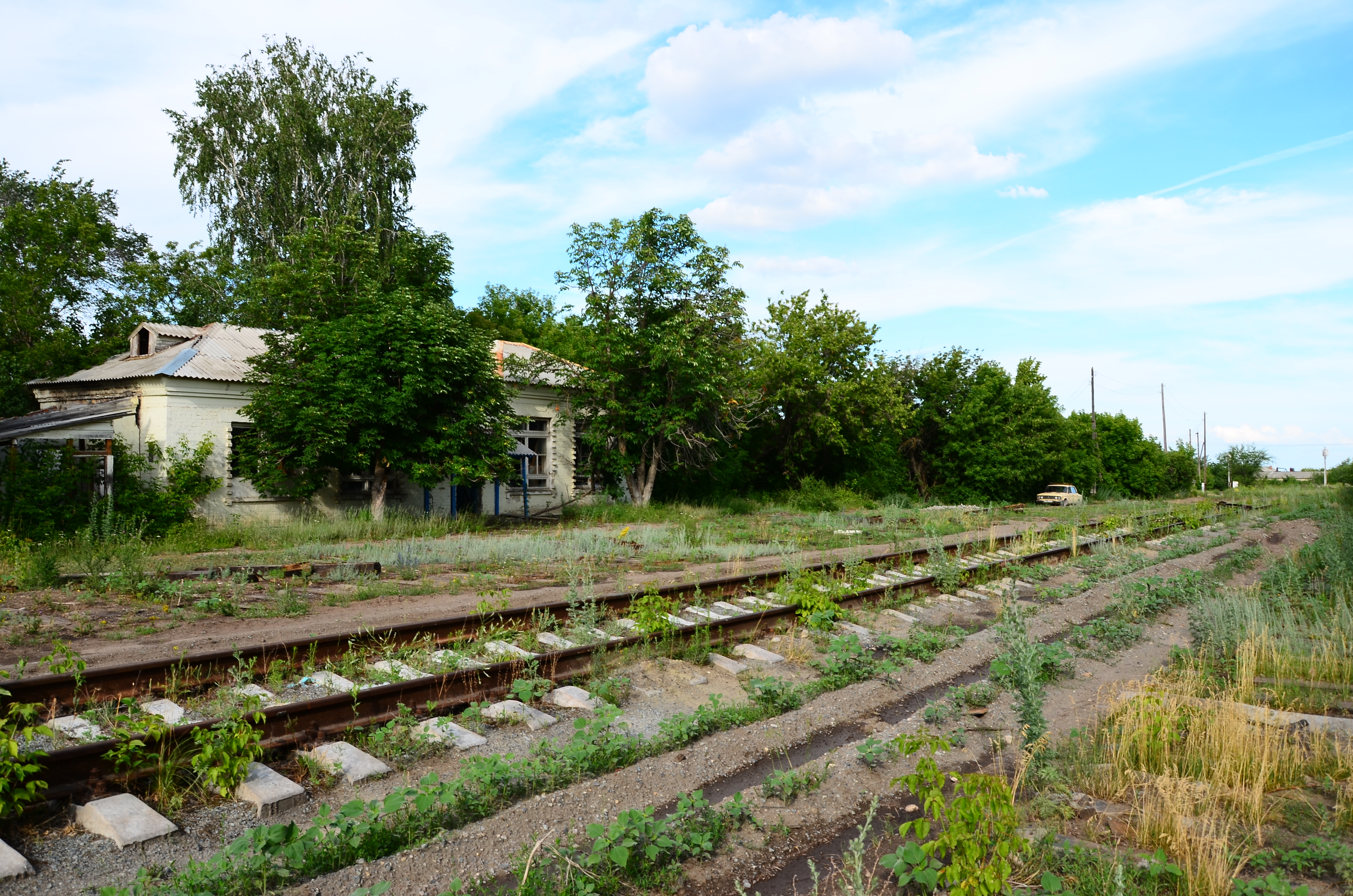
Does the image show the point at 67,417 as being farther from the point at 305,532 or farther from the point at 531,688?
the point at 531,688

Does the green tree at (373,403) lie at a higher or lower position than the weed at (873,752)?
higher

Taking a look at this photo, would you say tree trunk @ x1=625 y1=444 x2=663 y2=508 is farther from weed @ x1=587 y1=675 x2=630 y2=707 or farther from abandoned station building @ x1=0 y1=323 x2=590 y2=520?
weed @ x1=587 y1=675 x2=630 y2=707

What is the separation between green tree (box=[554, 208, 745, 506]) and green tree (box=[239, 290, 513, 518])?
19.0 feet

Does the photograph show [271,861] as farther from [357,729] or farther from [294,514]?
[294,514]

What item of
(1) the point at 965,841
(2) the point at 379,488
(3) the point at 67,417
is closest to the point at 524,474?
(2) the point at 379,488

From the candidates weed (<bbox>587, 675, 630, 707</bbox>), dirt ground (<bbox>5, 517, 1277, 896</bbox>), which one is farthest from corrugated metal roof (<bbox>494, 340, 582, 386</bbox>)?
dirt ground (<bbox>5, 517, 1277, 896</bbox>)

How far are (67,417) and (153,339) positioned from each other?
4.65m

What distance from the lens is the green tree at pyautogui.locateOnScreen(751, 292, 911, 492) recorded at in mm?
34250

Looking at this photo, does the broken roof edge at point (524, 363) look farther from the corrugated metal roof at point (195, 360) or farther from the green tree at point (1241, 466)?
the green tree at point (1241, 466)

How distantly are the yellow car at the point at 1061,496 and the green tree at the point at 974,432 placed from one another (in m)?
0.96

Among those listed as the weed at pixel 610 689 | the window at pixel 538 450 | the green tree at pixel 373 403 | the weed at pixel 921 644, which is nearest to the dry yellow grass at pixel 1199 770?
the weed at pixel 921 644

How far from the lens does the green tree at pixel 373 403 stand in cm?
1928

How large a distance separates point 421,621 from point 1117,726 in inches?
266

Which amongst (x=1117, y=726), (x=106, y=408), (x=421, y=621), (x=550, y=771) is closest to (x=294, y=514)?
(x=106, y=408)
